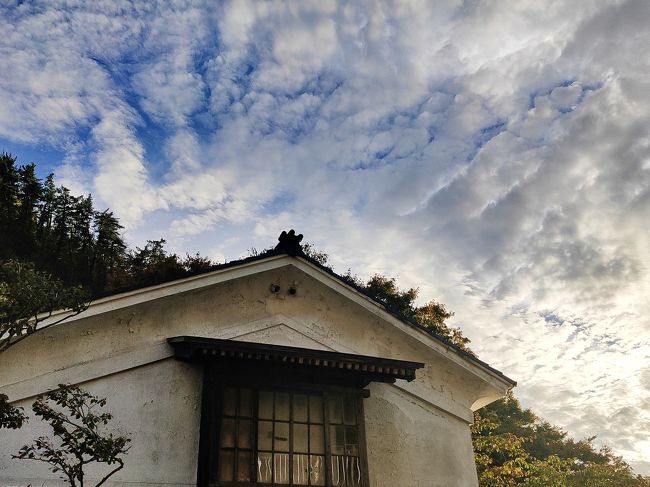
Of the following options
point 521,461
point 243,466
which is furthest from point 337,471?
point 521,461

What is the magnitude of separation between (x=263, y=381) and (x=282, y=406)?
0.59 m

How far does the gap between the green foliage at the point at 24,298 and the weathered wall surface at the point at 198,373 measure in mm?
1848

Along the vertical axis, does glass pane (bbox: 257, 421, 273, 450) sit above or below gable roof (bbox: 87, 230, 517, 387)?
below

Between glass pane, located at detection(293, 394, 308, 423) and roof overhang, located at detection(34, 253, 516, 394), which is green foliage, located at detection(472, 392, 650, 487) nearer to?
roof overhang, located at detection(34, 253, 516, 394)

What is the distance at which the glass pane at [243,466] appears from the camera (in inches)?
358

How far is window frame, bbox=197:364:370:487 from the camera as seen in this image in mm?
8953

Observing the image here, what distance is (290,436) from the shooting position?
9711 mm

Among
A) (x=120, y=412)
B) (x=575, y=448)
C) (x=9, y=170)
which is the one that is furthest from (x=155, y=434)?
(x=575, y=448)

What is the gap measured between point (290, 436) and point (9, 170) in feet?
84.1

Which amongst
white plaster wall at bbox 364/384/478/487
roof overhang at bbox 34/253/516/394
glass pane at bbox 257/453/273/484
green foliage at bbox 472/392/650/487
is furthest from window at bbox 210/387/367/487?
green foliage at bbox 472/392/650/487

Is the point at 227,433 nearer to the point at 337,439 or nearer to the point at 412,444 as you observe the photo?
the point at 337,439

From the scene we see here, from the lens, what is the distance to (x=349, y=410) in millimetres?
10422

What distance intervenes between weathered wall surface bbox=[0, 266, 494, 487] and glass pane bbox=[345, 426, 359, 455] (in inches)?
16.5

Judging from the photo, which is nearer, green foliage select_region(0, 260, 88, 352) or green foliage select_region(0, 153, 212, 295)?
green foliage select_region(0, 260, 88, 352)
